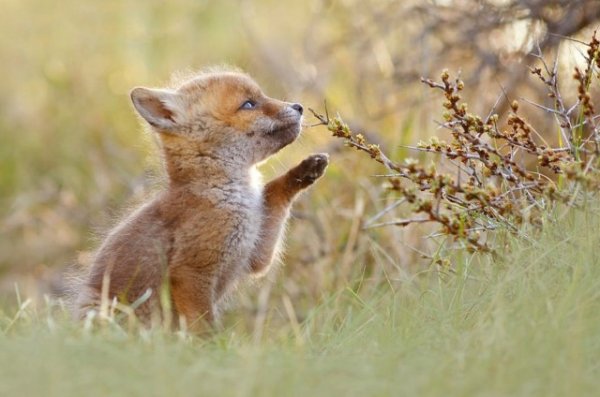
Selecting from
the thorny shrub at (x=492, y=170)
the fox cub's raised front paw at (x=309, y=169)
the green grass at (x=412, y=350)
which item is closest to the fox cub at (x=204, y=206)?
the fox cub's raised front paw at (x=309, y=169)

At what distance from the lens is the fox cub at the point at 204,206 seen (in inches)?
213

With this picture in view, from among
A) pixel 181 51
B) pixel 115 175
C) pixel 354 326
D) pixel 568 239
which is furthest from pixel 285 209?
pixel 181 51

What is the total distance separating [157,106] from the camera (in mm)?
6031

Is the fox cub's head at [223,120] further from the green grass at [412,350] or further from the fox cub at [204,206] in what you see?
the green grass at [412,350]

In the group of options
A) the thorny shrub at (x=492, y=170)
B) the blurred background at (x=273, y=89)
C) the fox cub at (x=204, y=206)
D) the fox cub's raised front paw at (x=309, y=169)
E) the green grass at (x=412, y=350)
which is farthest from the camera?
the blurred background at (x=273, y=89)

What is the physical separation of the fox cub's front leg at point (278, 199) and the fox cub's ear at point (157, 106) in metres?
0.68

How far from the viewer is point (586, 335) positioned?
3.97 meters

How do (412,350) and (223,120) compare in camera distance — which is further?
(223,120)

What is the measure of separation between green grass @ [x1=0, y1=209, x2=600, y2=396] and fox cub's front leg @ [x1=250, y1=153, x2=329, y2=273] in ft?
3.11

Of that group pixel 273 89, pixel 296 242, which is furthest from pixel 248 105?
pixel 273 89

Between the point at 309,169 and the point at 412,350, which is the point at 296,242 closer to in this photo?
the point at 309,169

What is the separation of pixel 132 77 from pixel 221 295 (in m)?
7.19

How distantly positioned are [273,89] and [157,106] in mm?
3715

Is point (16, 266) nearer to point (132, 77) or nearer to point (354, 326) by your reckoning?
point (132, 77)
